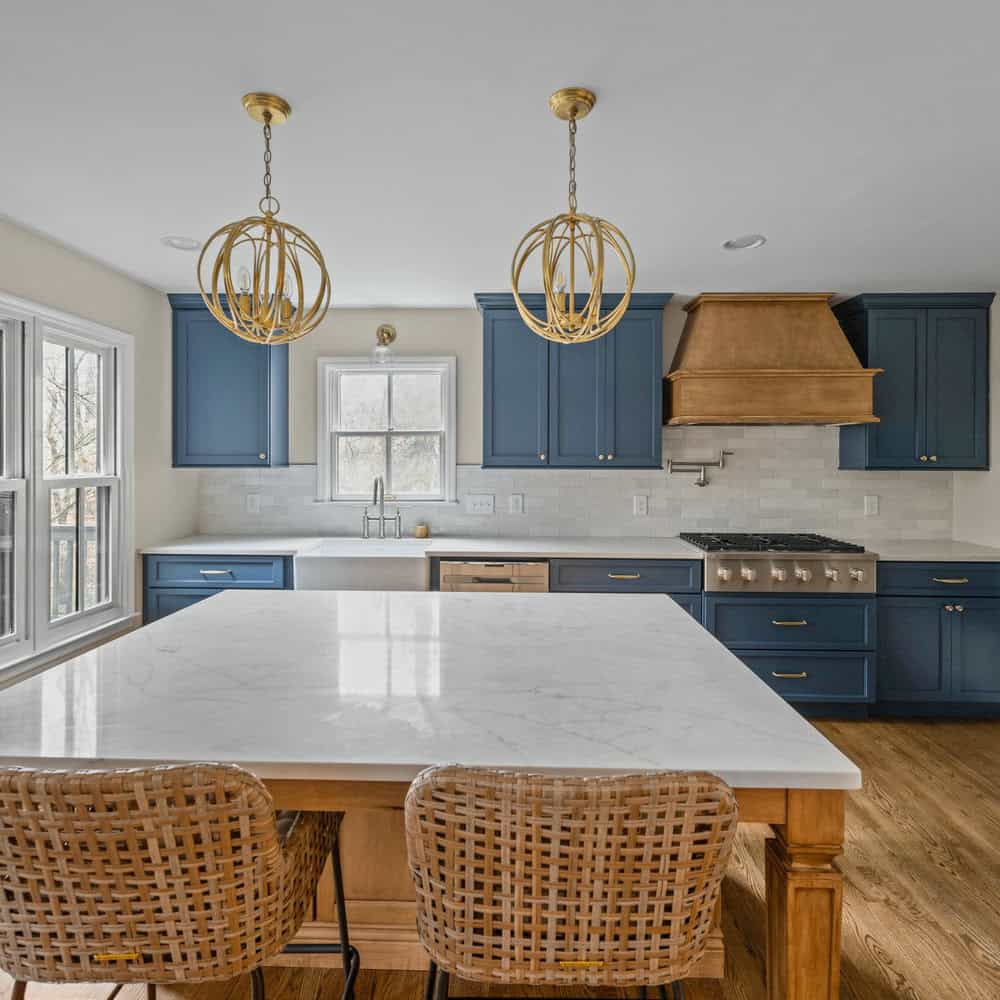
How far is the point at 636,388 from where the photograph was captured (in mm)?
4160

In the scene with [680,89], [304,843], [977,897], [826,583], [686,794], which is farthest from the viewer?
[826,583]

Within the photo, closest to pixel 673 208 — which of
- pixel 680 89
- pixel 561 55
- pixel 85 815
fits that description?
pixel 680 89

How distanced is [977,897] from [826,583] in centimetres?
176

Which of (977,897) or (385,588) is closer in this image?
(977,897)

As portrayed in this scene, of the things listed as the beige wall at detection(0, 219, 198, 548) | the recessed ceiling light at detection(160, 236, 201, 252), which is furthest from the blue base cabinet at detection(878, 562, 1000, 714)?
the beige wall at detection(0, 219, 198, 548)

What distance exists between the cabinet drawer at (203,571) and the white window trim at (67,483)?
0.13m

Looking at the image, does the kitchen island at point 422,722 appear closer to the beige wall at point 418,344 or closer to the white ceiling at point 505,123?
the white ceiling at point 505,123

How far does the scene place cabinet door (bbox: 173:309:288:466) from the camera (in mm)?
4230

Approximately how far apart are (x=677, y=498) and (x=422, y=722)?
3.42 m

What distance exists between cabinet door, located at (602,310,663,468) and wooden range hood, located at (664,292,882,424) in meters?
0.16

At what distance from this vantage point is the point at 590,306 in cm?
175

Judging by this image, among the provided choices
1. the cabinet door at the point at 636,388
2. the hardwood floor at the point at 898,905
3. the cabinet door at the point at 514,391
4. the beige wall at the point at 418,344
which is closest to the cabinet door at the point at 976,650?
the hardwood floor at the point at 898,905

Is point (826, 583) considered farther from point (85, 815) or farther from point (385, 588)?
point (85, 815)

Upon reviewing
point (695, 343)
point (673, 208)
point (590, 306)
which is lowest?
point (590, 306)
